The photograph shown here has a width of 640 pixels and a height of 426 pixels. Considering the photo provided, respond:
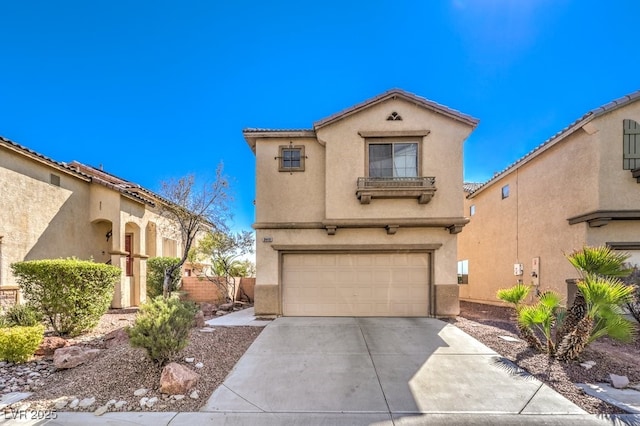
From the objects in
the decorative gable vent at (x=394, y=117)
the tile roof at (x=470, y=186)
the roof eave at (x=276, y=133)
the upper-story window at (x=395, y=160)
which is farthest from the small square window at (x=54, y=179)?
the tile roof at (x=470, y=186)

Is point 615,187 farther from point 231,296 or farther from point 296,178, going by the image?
point 231,296

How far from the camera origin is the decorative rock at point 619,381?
17.3ft

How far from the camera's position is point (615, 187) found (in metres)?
9.33

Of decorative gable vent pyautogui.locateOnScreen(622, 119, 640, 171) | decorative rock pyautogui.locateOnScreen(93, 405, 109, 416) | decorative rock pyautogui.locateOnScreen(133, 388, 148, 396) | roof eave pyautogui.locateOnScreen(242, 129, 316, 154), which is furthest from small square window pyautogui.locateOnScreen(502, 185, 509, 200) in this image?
decorative rock pyautogui.locateOnScreen(93, 405, 109, 416)

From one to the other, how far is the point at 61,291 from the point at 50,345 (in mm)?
1460

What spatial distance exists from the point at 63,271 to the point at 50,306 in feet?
3.03

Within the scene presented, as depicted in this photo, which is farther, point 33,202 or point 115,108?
point 115,108

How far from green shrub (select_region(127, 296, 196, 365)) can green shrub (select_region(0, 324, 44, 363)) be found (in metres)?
2.93

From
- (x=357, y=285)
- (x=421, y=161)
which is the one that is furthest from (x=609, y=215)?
(x=357, y=285)

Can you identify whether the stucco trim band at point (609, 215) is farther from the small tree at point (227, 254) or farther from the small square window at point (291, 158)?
the small tree at point (227, 254)

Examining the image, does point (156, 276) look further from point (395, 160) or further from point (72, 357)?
point (395, 160)

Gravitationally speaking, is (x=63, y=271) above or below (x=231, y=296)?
above

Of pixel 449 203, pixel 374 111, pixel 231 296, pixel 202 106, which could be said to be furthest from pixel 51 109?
pixel 449 203

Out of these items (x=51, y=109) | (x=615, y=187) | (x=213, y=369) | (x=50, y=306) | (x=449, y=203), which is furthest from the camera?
(x=51, y=109)
